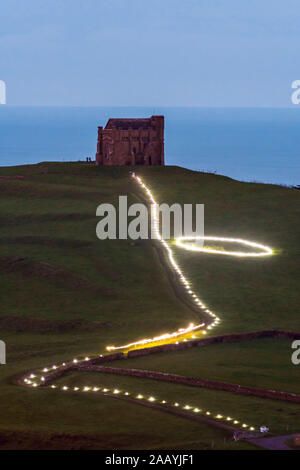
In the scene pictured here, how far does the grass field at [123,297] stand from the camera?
4969cm

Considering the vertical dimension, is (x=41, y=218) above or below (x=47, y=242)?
above

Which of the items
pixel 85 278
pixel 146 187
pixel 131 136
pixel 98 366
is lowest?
pixel 98 366

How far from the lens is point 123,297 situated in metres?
85.2

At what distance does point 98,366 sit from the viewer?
203 ft

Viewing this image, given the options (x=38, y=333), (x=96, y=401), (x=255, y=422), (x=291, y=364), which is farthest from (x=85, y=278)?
(x=255, y=422)

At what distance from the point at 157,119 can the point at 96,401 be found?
9729 cm

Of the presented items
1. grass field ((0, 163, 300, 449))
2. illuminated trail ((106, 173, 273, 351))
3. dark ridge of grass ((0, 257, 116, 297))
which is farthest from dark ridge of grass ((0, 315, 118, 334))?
dark ridge of grass ((0, 257, 116, 297))

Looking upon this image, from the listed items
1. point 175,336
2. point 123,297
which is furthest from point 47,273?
point 175,336

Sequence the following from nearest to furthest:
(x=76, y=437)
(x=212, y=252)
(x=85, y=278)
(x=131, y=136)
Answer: (x=76, y=437) < (x=85, y=278) < (x=212, y=252) < (x=131, y=136)

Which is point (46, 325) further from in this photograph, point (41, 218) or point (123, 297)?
point (41, 218)

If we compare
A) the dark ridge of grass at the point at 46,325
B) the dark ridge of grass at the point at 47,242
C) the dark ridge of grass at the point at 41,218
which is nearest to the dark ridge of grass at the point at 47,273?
the dark ridge of grass at the point at 47,242

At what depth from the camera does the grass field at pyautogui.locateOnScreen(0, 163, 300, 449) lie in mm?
49688

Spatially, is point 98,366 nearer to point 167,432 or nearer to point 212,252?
point 167,432

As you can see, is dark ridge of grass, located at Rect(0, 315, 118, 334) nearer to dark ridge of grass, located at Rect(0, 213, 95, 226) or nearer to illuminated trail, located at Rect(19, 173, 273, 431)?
illuminated trail, located at Rect(19, 173, 273, 431)
